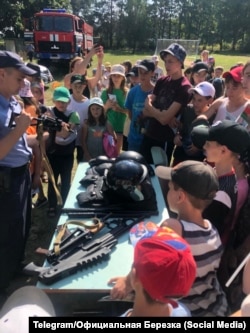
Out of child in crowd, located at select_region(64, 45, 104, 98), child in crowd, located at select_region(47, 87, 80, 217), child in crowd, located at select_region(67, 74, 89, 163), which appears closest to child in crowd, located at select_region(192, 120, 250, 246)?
child in crowd, located at select_region(47, 87, 80, 217)

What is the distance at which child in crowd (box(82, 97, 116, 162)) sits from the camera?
4285mm

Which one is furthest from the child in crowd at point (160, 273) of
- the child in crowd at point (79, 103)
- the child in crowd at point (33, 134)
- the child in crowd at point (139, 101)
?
the child in crowd at point (79, 103)

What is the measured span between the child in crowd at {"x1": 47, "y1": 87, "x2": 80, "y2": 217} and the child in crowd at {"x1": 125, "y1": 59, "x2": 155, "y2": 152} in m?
0.72

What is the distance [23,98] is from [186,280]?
9.62ft

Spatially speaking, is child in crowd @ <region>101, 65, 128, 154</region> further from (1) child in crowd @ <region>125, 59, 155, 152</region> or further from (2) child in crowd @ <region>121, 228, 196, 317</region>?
(2) child in crowd @ <region>121, 228, 196, 317</region>

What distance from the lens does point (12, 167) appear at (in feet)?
8.70

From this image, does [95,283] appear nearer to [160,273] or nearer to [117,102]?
[160,273]

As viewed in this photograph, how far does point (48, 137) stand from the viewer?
3670 mm

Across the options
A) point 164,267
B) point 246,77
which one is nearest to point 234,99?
point 246,77

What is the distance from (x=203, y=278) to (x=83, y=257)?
0.75m

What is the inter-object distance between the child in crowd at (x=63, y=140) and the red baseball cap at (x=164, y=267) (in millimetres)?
2734

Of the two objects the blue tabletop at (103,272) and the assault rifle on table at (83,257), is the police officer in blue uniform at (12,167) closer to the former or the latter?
the assault rifle on table at (83,257)

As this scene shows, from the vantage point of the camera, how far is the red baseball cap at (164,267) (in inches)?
49.8

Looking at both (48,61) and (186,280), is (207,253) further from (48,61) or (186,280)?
(48,61)
